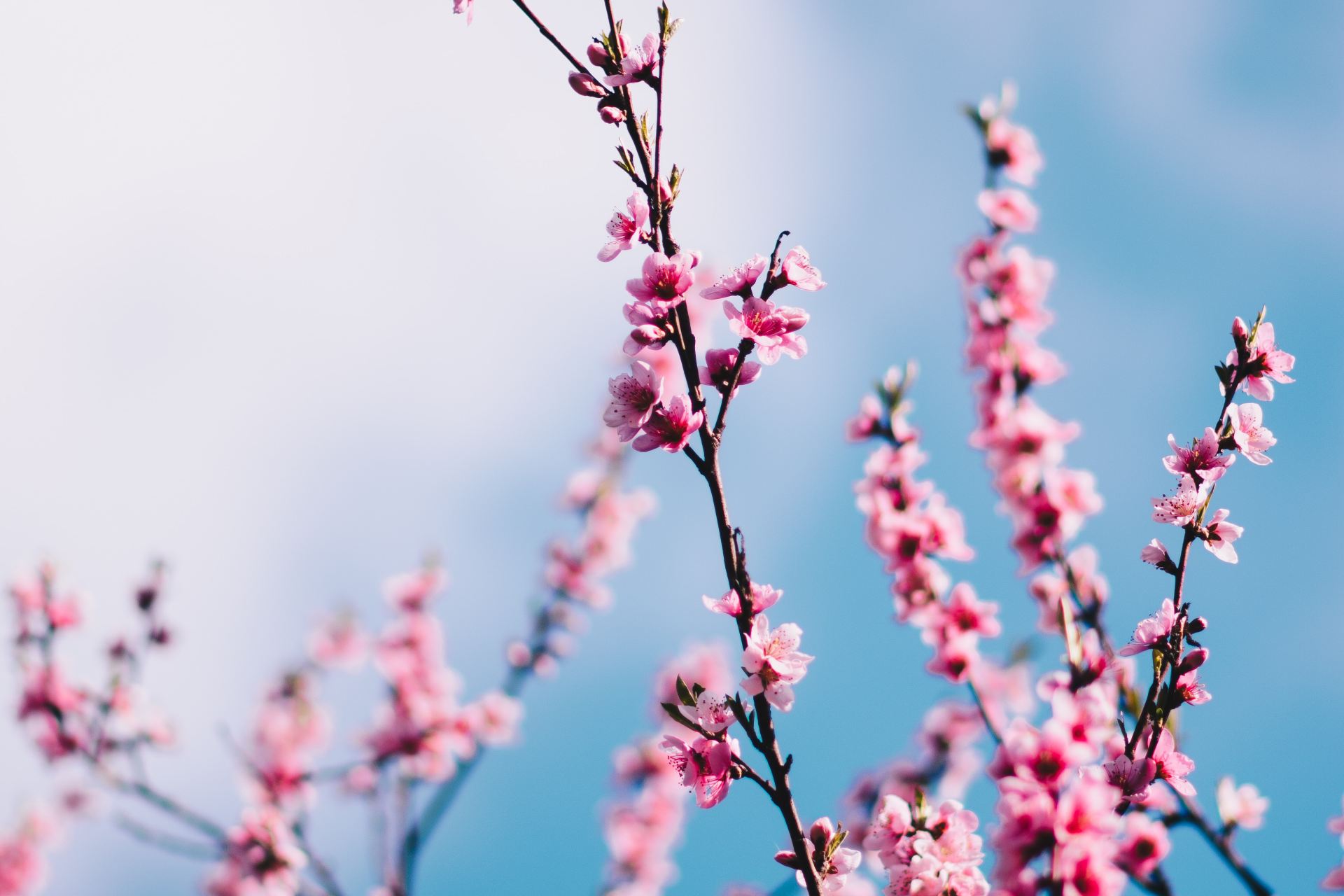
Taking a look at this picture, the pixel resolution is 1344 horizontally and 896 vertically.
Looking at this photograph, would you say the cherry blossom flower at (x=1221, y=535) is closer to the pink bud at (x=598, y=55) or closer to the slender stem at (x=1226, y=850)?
the slender stem at (x=1226, y=850)

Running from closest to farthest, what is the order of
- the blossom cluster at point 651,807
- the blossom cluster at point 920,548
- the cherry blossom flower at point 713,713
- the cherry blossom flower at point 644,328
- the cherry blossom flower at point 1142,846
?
the cherry blossom flower at point 713,713
the cherry blossom flower at point 644,328
the cherry blossom flower at point 1142,846
the blossom cluster at point 920,548
the blossom cluster at point 651,807

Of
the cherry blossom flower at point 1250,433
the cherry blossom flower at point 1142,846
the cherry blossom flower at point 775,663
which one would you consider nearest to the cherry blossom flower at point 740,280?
the cherry blossom flower at point 775,663

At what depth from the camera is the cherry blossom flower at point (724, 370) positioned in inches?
97.2

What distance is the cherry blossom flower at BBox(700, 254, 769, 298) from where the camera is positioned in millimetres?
2496

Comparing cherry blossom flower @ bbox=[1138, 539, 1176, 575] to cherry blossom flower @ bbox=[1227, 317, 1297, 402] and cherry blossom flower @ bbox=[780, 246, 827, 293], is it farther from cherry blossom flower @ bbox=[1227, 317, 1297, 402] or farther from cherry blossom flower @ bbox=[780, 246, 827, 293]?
cherry blossom flower @ bbox=[780, 246, 827, 293]

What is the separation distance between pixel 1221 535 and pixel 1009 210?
3.17m

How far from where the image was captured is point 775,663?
235 cm

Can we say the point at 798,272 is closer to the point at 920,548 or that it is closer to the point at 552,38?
the point at 552,38

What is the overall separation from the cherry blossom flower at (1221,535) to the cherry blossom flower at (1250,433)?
7.9 inches

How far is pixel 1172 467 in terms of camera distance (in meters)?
2.68

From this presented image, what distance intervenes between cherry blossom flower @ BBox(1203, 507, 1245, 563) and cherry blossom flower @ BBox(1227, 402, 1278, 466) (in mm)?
199

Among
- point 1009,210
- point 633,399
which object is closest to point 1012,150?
point 1009,210

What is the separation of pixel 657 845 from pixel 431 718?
3619 mm

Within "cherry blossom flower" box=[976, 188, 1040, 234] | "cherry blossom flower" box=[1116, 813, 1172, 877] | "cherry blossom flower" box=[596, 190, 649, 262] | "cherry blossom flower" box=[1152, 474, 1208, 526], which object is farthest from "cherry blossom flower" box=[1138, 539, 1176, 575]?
"cherry blossom flower" box=[976, 188, 1040, 234]
